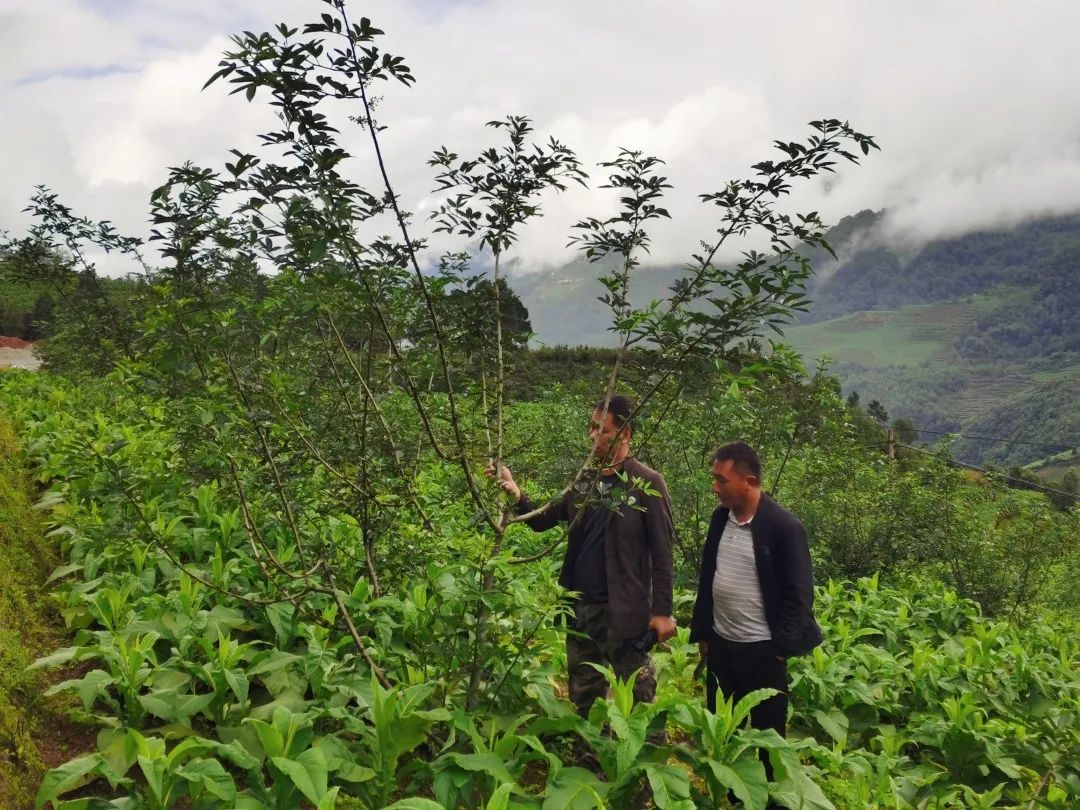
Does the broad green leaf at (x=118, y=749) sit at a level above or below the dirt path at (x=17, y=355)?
below

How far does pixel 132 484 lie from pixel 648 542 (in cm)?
284

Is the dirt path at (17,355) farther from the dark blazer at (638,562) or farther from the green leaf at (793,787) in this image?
the green leaf at (793,787)

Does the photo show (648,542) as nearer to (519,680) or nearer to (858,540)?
(519,680)

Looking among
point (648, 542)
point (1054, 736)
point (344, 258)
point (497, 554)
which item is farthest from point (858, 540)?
point (344, 258)

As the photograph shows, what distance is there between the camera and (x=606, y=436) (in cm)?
416

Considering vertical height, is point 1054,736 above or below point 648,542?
below

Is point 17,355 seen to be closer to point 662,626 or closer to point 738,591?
point 662,626

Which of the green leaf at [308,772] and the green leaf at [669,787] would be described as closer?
the green leaf at [308,772]

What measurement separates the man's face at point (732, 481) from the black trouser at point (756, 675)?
0.90m

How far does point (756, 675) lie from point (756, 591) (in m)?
0.51

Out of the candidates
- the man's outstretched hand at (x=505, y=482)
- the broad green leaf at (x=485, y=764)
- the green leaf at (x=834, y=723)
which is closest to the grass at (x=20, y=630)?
the broad green leaf at (x=485, y=764)

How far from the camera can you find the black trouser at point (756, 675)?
4500 mm

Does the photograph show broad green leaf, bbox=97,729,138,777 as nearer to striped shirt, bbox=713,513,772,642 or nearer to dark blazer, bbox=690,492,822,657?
striped shirt, bbox=713,513,772,642

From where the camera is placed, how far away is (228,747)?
3289 mm
